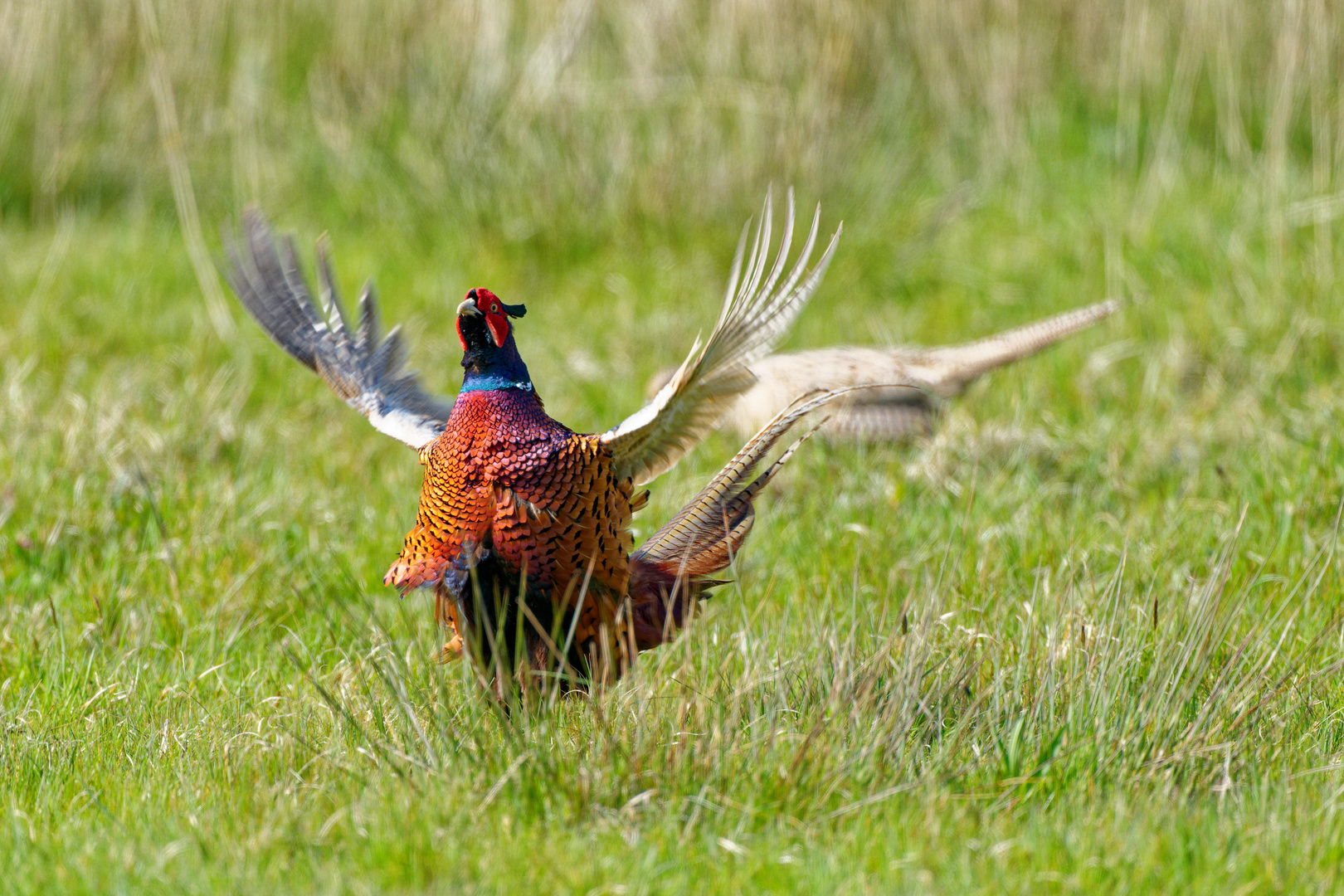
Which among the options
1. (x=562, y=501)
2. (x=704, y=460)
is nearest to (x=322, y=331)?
(x=562, y=501)

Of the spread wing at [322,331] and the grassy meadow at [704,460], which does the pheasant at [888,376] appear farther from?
the spread wing at [322,331]

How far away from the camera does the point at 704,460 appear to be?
15.5 feet

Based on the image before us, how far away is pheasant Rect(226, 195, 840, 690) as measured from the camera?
2576 millimetres

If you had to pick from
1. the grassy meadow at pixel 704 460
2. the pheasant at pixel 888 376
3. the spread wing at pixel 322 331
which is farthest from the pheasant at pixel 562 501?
the pheasant at pixel 888 376

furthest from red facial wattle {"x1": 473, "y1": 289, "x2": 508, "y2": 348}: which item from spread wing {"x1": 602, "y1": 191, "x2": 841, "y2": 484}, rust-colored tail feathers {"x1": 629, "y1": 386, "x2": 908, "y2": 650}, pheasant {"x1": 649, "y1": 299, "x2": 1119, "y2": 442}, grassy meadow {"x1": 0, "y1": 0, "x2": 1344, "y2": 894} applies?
pheasant {"x1": 649, "y1": 299, "x2": 1119, "y2": 442}

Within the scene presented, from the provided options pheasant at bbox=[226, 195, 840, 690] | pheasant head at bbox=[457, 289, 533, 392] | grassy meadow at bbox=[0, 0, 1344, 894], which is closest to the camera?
grassy meadow at bbox=[0, 0, 1344, 894]

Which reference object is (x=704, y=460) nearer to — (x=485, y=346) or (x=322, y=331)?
(x=322, y=331)

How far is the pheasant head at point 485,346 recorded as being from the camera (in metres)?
2.70

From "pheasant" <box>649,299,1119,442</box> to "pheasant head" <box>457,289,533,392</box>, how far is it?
2031 millimetres

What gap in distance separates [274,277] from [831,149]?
3.46 m

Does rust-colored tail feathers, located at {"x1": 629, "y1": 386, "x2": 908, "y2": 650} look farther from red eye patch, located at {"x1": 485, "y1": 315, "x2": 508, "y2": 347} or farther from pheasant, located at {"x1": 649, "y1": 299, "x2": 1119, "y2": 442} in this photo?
pheasant, located at {"x1": 649, "y1": 299, "x2": 1119, "y2": 442}

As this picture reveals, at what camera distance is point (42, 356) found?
5.35 meters

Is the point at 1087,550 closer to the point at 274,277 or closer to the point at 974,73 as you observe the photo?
the point at 274,277

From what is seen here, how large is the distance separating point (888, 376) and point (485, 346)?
257 cm
